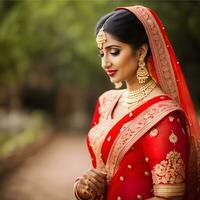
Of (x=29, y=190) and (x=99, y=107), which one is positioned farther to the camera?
(x=29, y=190)

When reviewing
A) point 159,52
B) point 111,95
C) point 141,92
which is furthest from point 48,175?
point 159,52

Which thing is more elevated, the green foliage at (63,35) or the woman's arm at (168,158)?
the green foliage at (63,35)

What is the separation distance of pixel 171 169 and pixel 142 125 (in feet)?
0.75

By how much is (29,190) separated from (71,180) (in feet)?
3.55

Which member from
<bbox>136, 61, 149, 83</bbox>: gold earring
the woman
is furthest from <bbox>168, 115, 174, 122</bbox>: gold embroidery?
<bbox>136, 61, 149, 83</bbox>: gold earring

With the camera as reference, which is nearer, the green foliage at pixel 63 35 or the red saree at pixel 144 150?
the red saree at pixel 144 150

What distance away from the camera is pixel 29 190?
26.6 feet

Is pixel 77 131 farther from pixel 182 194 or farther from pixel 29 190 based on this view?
pixel 182 194

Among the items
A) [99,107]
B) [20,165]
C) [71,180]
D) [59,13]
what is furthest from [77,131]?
[99,107]

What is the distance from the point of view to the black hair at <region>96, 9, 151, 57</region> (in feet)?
6.33

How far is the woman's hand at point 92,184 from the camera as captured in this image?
2.03 metres

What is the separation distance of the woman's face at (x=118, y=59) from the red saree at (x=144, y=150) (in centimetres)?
17

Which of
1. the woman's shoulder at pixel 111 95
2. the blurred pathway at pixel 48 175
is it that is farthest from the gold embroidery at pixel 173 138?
the blurred pathway at pixel 48 175

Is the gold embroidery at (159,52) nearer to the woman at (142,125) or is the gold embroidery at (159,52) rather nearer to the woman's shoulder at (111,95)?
the woman at (142,125)
